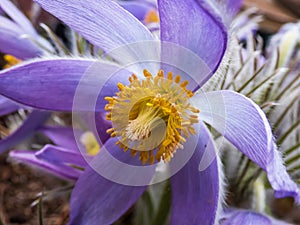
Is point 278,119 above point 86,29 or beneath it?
beneath

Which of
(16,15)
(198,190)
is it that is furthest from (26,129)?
(198,190)

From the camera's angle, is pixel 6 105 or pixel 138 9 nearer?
pixel 6 105

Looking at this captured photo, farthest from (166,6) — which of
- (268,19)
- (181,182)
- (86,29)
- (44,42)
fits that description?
(268,19)

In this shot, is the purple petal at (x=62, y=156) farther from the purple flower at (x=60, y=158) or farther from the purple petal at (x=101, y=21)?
the purple petal at (x=101, y=21)

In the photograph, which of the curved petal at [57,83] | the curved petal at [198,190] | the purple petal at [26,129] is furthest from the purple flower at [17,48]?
the curved petal at [198,190]

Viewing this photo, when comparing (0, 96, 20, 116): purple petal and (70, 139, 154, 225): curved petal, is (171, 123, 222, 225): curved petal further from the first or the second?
(0, 96, 20, 116): purple petal

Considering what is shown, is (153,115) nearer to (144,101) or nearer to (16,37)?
(144,101)

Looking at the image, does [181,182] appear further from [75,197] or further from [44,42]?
[44,42]
